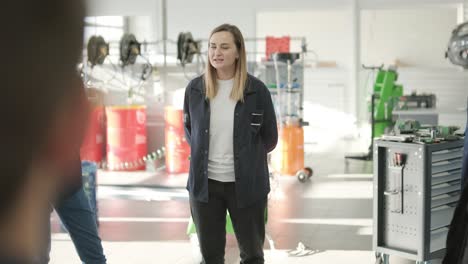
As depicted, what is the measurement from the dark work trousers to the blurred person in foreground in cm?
229

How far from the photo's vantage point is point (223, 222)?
317 cm

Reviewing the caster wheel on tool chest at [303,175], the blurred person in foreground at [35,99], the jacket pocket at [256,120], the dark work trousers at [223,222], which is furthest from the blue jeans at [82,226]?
→ the caster wheel on tool chest at [303,175]

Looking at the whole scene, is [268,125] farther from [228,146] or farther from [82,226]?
[82,226]

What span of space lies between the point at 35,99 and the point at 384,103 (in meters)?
9.16

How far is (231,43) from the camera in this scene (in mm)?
3053

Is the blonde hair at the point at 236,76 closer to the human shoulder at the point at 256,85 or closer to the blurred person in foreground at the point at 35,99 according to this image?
the human shoulder at the point at 256,85

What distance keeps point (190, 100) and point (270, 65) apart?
222 inches

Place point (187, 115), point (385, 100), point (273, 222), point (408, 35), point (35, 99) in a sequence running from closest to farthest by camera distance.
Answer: point (35, 99), point (187, 115), point (273, 222), point (385, 100), point (408, 35)

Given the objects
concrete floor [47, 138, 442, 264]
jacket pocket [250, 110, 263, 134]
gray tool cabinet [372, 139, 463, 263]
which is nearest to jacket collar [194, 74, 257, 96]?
jacket pocket [250, 110, 263, 134]

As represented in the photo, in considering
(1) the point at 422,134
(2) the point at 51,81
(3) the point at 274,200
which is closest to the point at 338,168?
(3) the point at 274,200

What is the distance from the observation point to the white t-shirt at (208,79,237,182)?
9.95ft

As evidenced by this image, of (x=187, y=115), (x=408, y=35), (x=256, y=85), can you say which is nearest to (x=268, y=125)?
(x=256, y=85)

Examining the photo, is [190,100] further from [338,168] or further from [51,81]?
[338,168]

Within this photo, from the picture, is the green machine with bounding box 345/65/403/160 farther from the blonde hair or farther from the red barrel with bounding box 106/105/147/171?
the blonde hair
